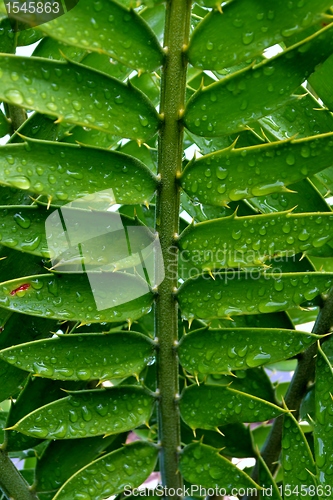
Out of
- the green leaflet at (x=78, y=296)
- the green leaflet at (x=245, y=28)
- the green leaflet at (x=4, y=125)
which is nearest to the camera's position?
the green leaflet at (x=245, y=28)

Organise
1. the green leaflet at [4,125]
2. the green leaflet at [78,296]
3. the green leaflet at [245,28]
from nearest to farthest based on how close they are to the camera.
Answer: the green leaflet at [245,28]
the green leaflet at [78,296]
the green leaflet at [4,125]

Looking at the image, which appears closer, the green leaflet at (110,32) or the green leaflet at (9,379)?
the green leaflet at (110,32)

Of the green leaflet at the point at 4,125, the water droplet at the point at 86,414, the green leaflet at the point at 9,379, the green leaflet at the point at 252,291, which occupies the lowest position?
the water droplet at the point at 86,414

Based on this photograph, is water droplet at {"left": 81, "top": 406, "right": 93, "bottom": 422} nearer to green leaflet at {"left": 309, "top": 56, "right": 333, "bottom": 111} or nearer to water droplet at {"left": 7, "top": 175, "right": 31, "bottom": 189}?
water droplet at {"left": 7, "top": 175, "right": 31, "bottom": 189}

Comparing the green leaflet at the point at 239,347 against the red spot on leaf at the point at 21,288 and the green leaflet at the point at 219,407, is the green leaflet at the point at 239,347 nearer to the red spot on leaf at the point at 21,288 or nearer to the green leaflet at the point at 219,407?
the green leaflet at the point at 219,407

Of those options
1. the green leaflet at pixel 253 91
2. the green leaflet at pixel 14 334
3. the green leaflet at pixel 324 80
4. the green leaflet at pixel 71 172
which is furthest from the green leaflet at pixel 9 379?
the green leaflet at pixel 324 80

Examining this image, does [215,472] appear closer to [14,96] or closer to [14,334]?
[14,334]

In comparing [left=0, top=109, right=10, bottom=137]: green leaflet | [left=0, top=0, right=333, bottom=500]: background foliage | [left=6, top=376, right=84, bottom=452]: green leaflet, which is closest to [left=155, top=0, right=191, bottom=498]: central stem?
[left=0, top=0, right=333, bottom=500]: background foliage

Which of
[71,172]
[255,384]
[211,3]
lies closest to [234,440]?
[255,384]
